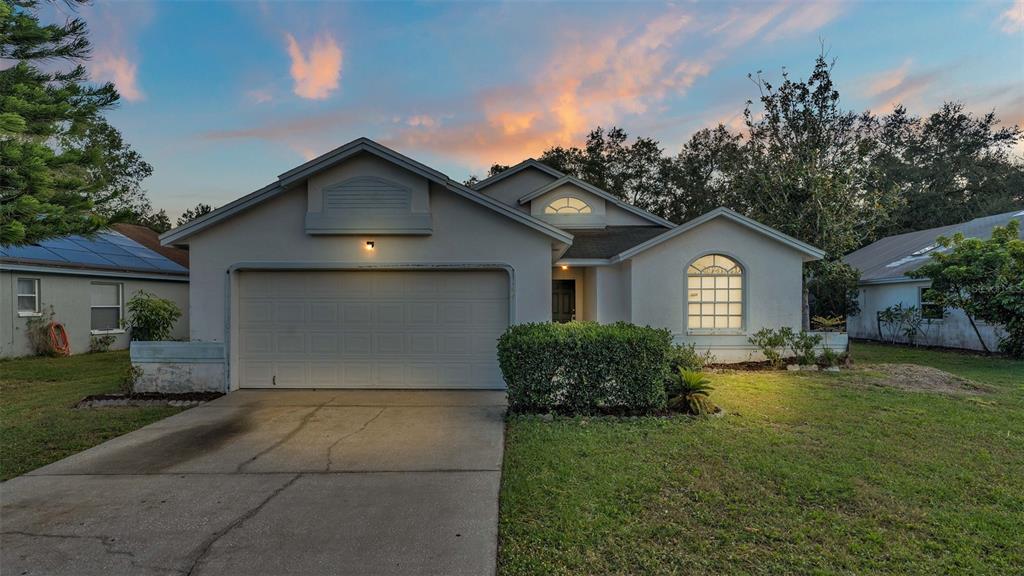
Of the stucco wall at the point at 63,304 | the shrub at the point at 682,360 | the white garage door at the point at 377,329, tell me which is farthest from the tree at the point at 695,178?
the stucco wall at the point at 63,304

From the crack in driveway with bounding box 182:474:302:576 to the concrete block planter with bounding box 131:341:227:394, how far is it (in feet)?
16.2

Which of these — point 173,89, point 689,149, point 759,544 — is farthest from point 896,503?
point 689,149

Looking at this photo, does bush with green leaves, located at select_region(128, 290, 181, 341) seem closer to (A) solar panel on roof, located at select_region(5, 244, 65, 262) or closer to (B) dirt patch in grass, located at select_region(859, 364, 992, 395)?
(A) solar panel on roof, located at select_region(5, 244, 65, 262)

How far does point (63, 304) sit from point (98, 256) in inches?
83.1

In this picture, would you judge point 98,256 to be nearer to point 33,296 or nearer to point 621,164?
point 33,296

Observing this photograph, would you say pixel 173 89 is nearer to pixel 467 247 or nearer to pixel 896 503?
pixel 467 247

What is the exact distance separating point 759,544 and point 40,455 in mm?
7394

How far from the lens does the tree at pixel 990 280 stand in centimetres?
1120

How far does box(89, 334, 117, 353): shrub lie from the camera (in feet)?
47.0

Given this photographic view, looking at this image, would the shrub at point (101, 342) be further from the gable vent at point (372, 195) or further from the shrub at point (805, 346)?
the shrub at point (805, 346)

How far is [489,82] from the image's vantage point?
43.9 ft

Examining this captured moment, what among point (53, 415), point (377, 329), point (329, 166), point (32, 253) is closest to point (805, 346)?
point (377, 329)

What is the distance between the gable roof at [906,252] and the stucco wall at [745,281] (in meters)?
7.36

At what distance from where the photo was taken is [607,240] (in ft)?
45.9
